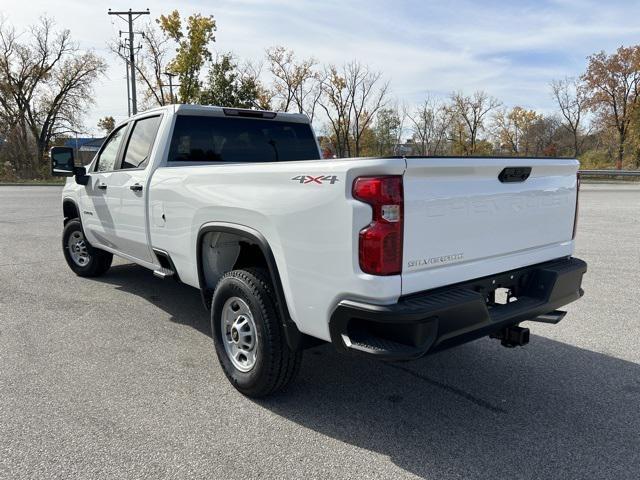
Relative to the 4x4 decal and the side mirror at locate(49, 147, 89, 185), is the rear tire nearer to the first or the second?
the side mirror at locate(49, 147, 89, 185)

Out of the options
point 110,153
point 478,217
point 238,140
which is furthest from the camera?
point 110,153

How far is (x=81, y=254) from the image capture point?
21.8ft

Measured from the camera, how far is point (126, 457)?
269 centimetres

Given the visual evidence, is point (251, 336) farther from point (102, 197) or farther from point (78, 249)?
point (78, 249)

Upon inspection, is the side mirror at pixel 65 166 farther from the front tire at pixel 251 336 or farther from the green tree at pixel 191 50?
the green tree at pixel 191 50

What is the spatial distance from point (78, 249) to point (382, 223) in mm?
5520

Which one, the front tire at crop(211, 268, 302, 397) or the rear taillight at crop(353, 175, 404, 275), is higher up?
the rear taillight at crop(353, 175, 404, 275)

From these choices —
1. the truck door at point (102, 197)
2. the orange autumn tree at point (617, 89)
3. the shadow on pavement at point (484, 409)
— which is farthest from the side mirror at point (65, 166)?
the orange autumn tree at point (617, 89)

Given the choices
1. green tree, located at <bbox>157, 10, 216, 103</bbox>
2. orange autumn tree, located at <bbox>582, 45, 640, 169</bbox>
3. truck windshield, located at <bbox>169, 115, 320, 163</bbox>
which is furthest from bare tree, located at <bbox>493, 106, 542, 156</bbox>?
truck windshield, located at <bbox>169, 115, 320, 163</bbox>

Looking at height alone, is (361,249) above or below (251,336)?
above

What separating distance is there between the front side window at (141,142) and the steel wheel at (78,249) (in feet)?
6.41

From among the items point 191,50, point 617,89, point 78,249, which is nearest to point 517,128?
point 617,89

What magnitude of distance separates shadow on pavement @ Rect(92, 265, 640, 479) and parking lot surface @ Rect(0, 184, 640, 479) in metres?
0.01

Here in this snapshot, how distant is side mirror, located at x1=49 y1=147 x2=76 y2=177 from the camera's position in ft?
19.0
